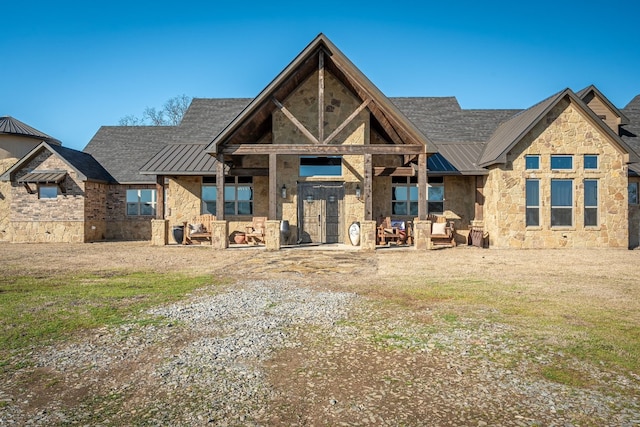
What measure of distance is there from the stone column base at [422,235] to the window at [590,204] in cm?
675

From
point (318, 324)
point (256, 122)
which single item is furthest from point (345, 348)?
point (256, 122)

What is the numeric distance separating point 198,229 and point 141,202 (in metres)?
5.70

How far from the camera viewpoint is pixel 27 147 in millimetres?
24312

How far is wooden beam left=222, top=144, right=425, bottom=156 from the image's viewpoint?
15.7 meters

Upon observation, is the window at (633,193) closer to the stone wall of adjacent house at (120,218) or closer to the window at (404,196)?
the window at (404,196)

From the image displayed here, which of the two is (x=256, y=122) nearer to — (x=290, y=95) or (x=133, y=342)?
(x=290, y=95)

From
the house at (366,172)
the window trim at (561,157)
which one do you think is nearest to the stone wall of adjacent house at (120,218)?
the house at (366,172)

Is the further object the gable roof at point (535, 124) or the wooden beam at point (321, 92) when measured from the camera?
the gable roof at point (535, 124)

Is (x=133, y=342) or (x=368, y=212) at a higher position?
(x=368, y=212)

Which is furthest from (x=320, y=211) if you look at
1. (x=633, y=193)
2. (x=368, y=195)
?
(x=633, y=193)

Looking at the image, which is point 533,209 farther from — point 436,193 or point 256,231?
point 256,231

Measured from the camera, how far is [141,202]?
22.3 m

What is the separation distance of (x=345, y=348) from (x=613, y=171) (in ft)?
56.2

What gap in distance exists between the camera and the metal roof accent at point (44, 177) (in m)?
20.1
